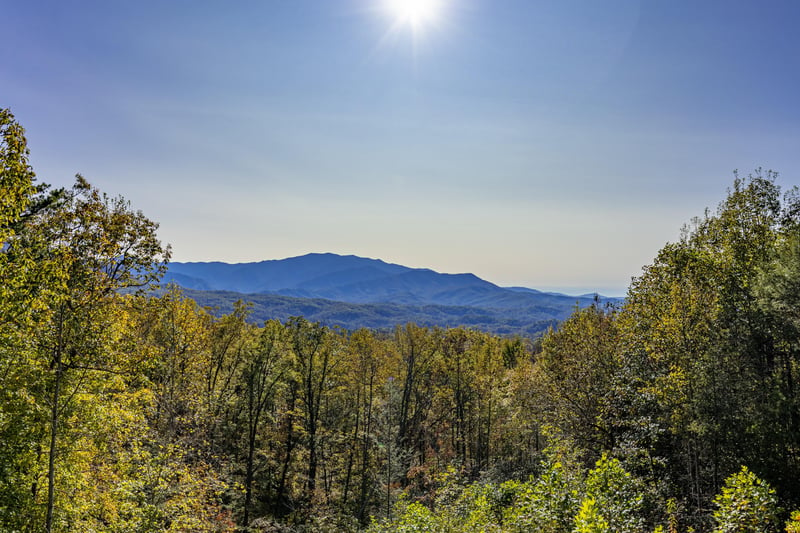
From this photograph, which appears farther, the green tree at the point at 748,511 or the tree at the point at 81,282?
the tree at the point at 81,282

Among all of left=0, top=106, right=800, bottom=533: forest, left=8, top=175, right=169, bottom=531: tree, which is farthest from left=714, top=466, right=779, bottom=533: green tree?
left=8, top=175, right=169, bottom=531: tree

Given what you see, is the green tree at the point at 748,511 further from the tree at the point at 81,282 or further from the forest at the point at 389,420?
the tree at the point at 81,282

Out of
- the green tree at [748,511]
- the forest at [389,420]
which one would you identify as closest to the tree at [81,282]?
the forest at [389,420]

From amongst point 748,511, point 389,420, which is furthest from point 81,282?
point 389,420

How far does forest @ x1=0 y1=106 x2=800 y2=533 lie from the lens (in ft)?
32.7

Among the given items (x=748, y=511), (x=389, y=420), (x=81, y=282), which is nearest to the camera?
(x=748, y=511)

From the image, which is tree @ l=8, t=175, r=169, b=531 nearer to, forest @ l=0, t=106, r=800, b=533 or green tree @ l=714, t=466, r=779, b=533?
forest @ l=0, t=106, r=800, b=533

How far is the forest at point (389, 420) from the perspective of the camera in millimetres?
9961

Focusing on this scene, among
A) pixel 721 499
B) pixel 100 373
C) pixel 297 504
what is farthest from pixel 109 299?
pixel 297 504

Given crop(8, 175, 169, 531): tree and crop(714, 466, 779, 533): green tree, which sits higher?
crop(8, 175, 169, 531): tree

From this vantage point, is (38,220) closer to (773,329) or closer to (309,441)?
(309,441)

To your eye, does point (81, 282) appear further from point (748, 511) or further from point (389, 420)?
point (389, 420)

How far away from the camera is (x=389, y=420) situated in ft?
96.7

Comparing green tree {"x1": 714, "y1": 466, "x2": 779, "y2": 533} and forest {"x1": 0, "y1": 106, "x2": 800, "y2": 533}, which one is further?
forest {"x1": 0, "y1": 106, "x2": 800, "y2": 533}
